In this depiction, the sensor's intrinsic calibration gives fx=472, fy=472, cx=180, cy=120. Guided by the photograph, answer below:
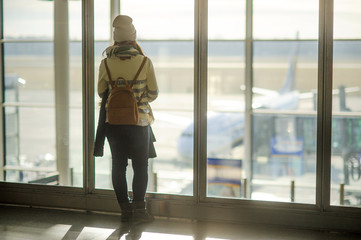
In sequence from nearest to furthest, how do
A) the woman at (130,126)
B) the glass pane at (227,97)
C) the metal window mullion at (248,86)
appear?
the woman at (130,126) → the glass pane at (227,97) → the metal window mullion at (248,86)

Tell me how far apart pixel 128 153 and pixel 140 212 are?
484mm

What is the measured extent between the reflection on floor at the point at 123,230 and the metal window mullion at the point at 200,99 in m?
0.36

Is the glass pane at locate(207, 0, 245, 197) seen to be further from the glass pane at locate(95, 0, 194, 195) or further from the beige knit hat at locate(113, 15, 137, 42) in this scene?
the beige knit hat at locate(113, 15, 137, 42)

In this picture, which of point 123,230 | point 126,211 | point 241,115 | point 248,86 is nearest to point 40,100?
point 126,211

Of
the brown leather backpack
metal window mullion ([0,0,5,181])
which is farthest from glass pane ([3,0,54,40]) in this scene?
the brown leather backpack

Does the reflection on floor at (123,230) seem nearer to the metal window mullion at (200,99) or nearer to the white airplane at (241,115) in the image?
the metal window mullion at (200,99)

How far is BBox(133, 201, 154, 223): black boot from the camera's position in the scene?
12.3ft

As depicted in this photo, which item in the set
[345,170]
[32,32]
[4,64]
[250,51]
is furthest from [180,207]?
[250,51]

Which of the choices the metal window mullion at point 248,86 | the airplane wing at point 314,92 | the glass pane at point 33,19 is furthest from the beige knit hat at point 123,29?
the metal window mullion at point 248,86

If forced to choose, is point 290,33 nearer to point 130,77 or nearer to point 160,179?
point 160,179

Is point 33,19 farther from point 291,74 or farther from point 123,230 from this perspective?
point 291,74

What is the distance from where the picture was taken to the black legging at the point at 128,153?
3.63m

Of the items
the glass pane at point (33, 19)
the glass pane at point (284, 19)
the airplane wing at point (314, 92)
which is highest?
the glass pane at point (284, 19)

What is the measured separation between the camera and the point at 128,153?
3699 mm
